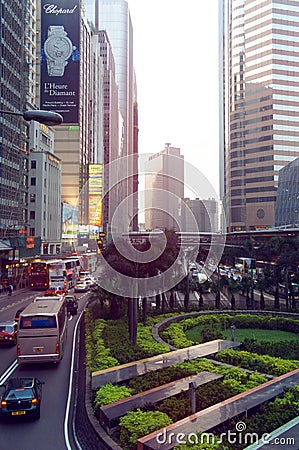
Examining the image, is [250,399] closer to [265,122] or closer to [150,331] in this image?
[150,331]

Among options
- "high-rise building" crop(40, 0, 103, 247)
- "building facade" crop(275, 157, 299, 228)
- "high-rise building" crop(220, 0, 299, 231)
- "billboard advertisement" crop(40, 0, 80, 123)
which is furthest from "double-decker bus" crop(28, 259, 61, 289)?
"high-rise building" crop(220, 0, 299, 231)

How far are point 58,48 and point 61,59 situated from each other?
3.89 feet

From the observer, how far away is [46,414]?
43.2 ft

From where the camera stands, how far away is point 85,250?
8900 centimetres

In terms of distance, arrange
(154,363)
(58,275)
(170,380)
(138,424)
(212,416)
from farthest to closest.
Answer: (58,275)
(154,363)
(170,380)
(212,416)
(138,424)

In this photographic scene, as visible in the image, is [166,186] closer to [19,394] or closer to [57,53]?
[19,394]

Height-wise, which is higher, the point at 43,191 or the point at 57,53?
the point at 57,53

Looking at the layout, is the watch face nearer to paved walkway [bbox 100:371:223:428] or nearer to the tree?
the tree

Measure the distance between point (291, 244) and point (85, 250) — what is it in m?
58.2

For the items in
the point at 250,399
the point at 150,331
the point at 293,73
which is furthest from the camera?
the point at 293,73

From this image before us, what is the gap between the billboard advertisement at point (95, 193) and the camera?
94000 mm

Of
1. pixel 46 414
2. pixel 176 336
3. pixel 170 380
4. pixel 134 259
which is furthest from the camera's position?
pixel 134 259

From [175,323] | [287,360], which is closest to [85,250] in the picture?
[175,323]

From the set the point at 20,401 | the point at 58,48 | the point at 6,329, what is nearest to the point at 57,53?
the point at 58,48
